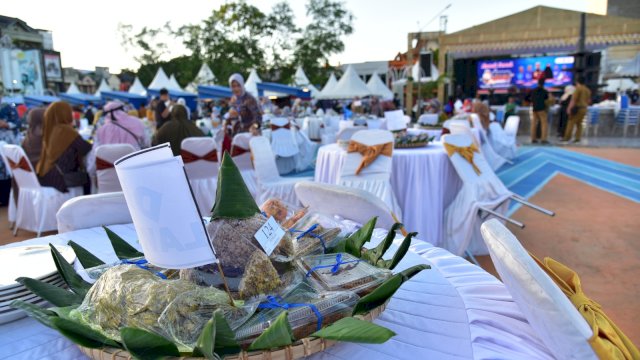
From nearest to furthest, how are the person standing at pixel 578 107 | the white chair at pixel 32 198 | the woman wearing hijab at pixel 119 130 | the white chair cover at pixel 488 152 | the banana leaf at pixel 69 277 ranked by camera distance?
1. the banana leaf at pixel 69 277
2. the white chair at pixel 32 198
3. the woman wearing hijab at pixel 119 130
4. the white chair cover at pixel 488 152
5. the person standing at pixel 578 107

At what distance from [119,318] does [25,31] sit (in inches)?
2397

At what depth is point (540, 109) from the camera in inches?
477

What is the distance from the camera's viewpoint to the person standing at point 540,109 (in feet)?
38.1

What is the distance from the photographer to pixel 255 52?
28.5 metres

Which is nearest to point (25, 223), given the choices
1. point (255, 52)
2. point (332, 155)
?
point (332, 155)


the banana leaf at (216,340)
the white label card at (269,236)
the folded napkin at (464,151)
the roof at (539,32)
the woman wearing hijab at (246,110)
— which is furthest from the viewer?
the roof at (539,32)

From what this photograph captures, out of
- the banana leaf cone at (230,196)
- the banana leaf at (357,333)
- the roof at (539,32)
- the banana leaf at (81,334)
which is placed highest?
the roof at (539,32)

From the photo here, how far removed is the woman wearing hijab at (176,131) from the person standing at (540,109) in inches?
390

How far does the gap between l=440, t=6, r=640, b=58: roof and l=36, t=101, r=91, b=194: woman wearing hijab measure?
15448 mm

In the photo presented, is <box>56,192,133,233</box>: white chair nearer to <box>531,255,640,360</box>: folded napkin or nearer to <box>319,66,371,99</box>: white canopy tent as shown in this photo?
<box>531,255,640,360</box>: folded napkin

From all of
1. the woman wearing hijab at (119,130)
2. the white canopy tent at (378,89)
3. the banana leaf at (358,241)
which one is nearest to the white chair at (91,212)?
A: the banana leaf at (358,241)

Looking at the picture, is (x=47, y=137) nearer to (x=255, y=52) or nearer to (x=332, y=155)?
(x=332, y=155)

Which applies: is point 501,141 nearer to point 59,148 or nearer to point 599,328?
point 59,148

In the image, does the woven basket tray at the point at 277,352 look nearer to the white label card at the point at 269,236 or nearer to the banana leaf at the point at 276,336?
the banana leaf at the point at 276,336
